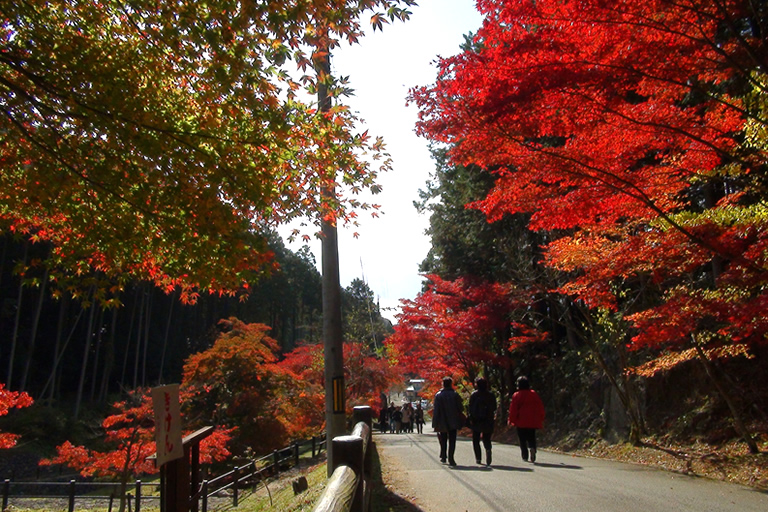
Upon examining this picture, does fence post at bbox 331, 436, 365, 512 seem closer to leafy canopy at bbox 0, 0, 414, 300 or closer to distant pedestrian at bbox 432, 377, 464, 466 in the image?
leafy canopy at bbox 0, 0, 414, 300

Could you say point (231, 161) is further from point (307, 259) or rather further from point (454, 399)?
point (307, 259)

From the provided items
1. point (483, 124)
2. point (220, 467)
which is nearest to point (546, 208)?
point (483, 124)

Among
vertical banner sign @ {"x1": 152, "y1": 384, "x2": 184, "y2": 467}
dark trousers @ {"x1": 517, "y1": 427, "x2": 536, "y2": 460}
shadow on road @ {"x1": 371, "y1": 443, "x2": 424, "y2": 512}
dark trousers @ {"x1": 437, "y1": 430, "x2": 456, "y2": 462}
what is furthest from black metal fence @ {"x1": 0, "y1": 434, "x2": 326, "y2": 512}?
vertical banner sign @ {"x1": 152, "y1": 384, "x2": 184, "y2": 467}

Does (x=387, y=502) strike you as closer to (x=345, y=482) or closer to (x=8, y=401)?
(x=345, y=482)

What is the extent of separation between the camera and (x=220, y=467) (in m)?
19.3

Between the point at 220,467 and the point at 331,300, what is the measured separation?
48.7ft

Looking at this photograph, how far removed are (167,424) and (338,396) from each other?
12.8ft

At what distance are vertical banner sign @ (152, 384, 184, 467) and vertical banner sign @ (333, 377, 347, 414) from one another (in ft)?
11.7

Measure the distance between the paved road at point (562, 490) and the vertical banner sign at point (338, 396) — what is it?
49.5 inches

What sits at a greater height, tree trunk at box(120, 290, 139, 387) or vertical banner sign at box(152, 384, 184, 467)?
tree trunk at box(120, 290, 139, 387)

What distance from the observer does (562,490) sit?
6.20 m

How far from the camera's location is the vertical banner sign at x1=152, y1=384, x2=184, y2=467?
3170 millimetres

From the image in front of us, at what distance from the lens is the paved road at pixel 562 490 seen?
5.42 m

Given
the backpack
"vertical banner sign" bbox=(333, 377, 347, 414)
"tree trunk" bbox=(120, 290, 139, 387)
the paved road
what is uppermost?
"tree trunk" bbox=(120, 290, 139, 387)
